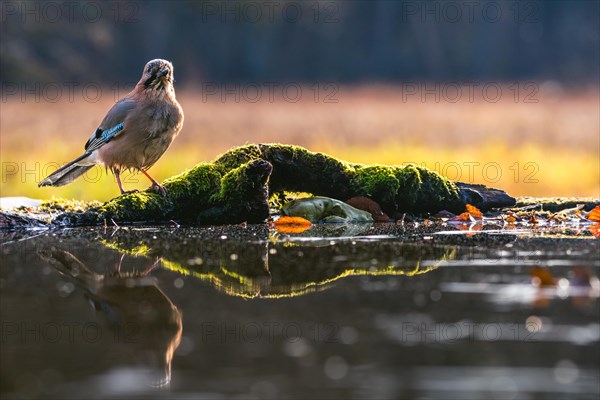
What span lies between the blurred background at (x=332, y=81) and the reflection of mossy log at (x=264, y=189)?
337cm

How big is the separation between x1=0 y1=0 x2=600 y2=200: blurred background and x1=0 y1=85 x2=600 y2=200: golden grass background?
0.05m

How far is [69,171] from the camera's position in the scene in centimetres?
824

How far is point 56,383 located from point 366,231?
12.3 feet

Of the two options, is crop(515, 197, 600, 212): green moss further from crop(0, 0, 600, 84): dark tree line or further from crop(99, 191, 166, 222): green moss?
crop(0, 0, 600, 84): dark tree line

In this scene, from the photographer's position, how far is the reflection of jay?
7.44m

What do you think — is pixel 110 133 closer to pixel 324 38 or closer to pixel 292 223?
pixel 292 223

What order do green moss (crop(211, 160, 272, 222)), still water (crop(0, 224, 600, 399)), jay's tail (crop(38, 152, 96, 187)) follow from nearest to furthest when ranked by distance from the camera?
1. still water (crop(0, 224, 600, 399))
2. green moss (crop(211, 160, 272, 222))
3. jay's tail (crop(38, 152, 96, 187))

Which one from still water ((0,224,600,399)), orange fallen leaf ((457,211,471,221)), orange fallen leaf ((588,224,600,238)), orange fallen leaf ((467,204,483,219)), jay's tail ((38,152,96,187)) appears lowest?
still water ((0,224,600,399))

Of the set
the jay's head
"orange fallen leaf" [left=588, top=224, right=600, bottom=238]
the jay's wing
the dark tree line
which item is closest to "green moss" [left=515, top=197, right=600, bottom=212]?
"orange fallen leaf" [left=588, top=224, right=600, bottom=238]

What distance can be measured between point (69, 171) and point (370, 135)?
9.32 metres

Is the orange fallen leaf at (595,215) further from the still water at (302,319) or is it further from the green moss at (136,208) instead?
the green moss at (136,208)

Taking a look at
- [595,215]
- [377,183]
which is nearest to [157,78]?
[377,183]

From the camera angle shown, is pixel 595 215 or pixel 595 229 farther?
pixel 595 215

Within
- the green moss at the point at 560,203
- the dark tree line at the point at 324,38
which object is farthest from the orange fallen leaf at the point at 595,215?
the dark tree line at the point at 324,38
